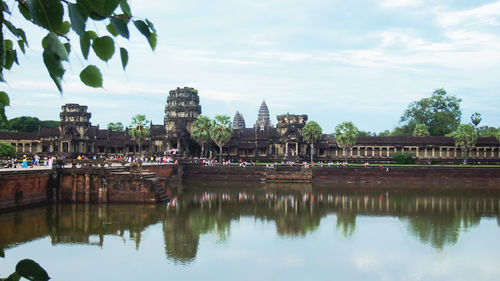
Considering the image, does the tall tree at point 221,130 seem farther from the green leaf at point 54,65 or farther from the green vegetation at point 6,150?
the green leaf at point 54,65

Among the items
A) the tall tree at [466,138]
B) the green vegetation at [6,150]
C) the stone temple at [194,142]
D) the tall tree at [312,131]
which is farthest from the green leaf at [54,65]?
the tall tree at [466,138]

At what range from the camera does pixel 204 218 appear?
2417cm

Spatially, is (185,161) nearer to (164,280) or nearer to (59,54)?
(164,280)

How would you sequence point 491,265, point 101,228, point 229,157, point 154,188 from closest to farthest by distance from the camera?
point 491,265 → point 101,228 → point 154,188 → point 229,157

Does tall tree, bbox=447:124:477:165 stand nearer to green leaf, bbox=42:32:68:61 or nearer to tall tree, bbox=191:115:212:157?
tall tree, bbox=191:115:212:157

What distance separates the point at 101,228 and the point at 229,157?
132ft

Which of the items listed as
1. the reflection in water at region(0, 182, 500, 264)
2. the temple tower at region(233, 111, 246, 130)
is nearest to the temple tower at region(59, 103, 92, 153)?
the reflection in water at region(0, 182, 500, 264)

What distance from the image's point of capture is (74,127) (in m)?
59.4

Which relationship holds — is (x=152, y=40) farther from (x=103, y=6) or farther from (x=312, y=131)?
(x=312, y=131)

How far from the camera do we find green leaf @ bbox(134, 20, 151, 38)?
1.93 m

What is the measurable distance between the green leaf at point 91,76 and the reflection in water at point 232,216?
14301 millimetres

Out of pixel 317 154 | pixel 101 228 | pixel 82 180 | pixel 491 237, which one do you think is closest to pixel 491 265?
pixel 491 237

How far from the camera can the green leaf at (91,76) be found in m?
1.82

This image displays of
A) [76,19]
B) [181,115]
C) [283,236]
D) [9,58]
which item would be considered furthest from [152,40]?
[181,115]
